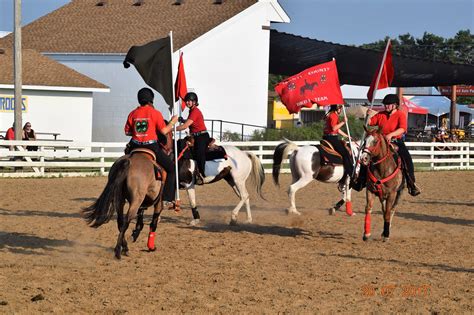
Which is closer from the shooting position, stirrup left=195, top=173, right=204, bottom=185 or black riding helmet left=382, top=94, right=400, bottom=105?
black riding helmet left=382, top=94, right=400, bottom=105

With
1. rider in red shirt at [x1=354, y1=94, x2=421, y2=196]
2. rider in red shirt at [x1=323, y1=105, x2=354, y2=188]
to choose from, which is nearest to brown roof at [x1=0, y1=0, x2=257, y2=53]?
rider in red shirt at [x1=323, y1=105, x2=354, y2=188]

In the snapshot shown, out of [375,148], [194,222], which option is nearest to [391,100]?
[375,148]

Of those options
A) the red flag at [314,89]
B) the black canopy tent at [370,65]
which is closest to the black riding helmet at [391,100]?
the red flag at [314,89]

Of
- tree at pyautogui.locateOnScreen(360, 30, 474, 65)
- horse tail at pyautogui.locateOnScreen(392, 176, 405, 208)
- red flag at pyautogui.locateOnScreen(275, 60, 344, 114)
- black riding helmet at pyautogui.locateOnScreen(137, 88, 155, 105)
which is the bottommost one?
horse tail at pyautogui.locateOnScreen(392, 176, 405, 208)

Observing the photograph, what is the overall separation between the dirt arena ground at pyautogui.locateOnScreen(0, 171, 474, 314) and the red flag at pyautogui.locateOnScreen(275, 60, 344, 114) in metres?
2.26

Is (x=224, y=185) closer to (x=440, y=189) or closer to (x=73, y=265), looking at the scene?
(x=440, y=189)

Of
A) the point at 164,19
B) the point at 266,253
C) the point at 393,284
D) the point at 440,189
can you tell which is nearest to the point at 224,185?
the point at 440,189

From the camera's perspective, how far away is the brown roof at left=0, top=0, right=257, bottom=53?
127 feet

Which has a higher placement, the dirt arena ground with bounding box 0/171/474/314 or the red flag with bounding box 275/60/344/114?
the red flag with bounding box 275/60/344/114

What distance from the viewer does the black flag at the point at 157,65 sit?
46.0ft

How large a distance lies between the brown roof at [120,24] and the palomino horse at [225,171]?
20976mm

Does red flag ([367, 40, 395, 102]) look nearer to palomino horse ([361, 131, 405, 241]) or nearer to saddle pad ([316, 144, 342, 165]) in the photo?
saddle pad ([316, 144, 342, 165])

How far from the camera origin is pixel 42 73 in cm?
3488

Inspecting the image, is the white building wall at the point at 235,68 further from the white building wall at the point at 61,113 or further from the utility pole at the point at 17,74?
the utility pole at the point at 17,74
